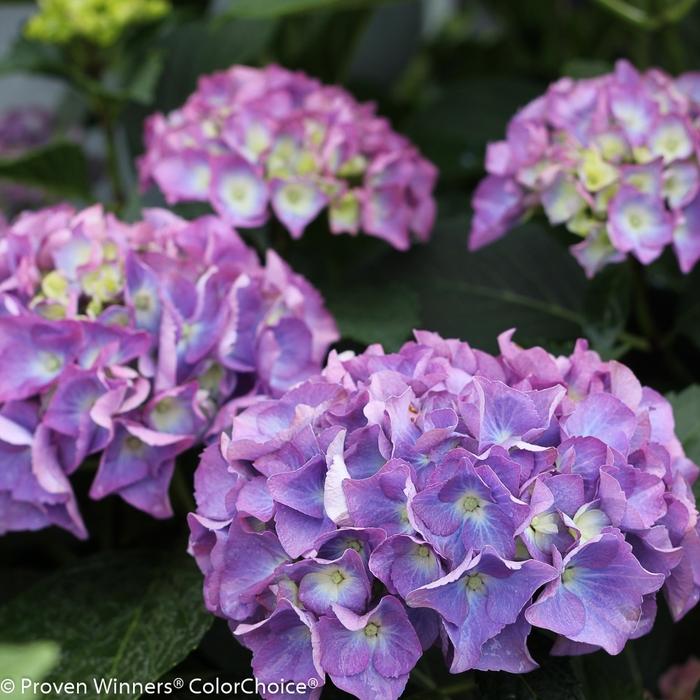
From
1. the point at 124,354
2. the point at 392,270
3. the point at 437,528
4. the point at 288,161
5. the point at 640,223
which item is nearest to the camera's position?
the point at 437,528

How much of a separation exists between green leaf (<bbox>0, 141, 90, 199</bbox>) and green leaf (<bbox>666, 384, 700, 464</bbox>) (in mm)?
658

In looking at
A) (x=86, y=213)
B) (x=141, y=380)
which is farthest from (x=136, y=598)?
(x=86, y=213)

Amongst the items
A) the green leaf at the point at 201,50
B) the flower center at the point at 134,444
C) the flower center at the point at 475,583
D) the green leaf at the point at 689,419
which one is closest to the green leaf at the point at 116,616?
the flower center at the point at 134,444

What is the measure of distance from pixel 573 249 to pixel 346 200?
0.21 m

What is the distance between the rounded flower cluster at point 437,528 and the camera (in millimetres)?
513

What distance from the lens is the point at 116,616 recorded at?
2.47ft

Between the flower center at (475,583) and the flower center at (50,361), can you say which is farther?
the flower center at (50,361)

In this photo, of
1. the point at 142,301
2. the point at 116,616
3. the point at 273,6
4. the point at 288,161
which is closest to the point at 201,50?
the point at 273,6

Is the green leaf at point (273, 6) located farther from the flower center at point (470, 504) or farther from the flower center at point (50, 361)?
the flower center at point (470, 504)

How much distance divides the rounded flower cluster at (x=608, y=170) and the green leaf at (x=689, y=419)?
4.2 inches

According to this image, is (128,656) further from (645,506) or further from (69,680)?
(645,506)

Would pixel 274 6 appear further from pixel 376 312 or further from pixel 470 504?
pixel 470 504

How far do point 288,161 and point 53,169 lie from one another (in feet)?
Result: 1.03

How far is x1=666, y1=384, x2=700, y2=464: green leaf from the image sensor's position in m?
0.71
